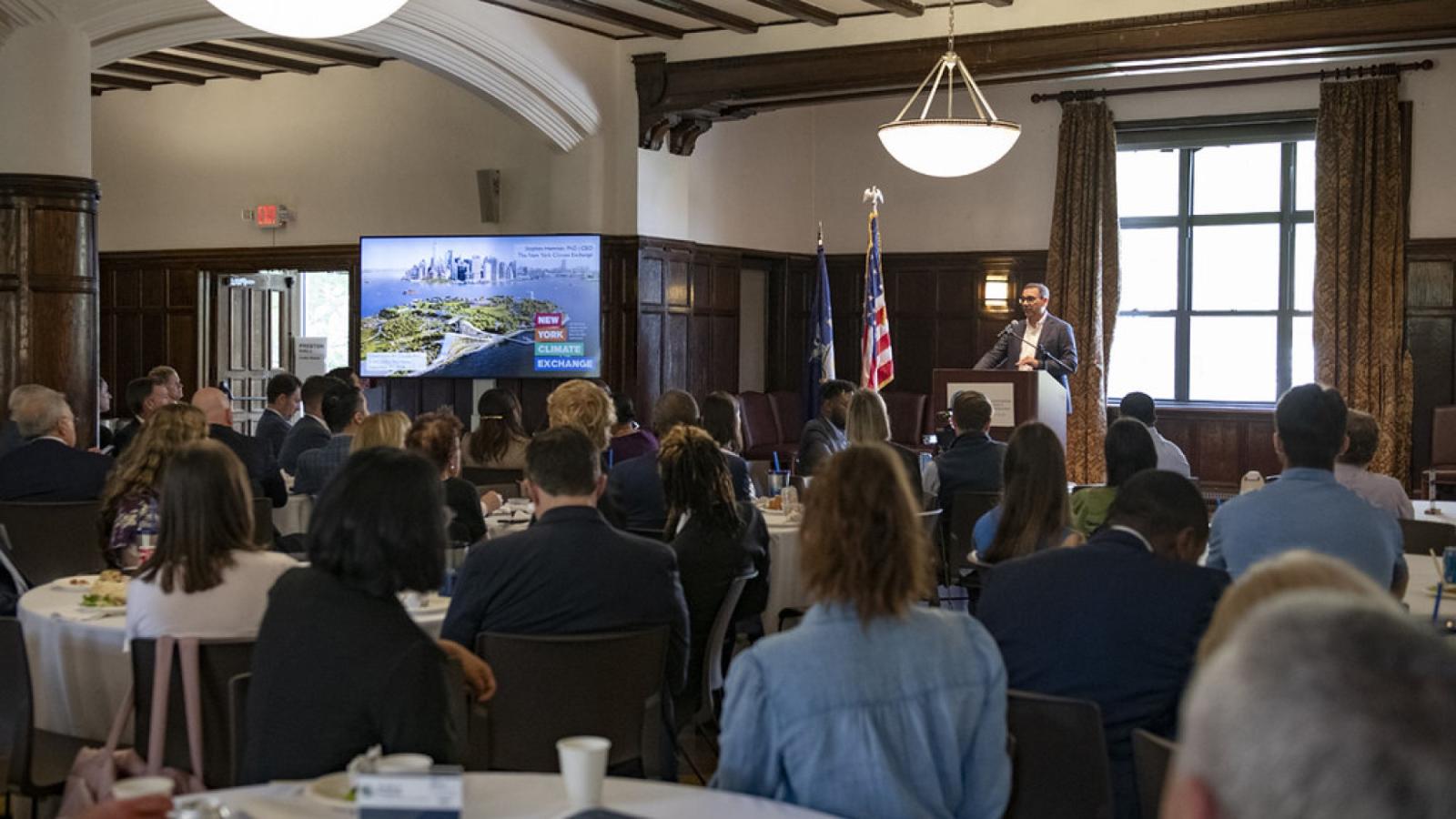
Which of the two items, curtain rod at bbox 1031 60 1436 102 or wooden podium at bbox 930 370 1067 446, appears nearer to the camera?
wooden podium at bbox 930 370 1067 446

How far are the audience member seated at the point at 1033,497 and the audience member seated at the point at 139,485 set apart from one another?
2.78 meters

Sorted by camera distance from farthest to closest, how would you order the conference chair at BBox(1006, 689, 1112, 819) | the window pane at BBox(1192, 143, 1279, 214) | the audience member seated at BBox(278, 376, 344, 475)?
the window pane at BBox(1192, 143, 1279, 214)
the audience member seated at BBox(278, 376, 344, 475)
the conference chair at BBox(1006, 689, 1112, 819)

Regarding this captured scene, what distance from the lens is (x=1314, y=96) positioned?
13711mm

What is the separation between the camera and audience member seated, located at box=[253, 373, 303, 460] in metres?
9.27

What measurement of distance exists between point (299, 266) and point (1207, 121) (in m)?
8.70

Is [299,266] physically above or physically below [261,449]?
above

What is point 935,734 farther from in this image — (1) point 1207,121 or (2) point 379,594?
(1) point 1207,121

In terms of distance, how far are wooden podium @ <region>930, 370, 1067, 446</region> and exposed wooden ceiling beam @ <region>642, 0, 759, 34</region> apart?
3323 millimetres

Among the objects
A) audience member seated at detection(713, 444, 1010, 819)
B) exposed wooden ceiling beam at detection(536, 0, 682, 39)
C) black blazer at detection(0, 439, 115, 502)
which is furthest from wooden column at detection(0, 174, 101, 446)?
audience member seated at detection(713, 444, 1010, 819)

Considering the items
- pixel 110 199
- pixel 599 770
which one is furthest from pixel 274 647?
pixel 110 199

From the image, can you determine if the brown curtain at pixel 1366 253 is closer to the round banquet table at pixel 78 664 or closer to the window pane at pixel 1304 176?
the window pane at pixel 1304 176

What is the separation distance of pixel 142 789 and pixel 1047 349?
9.86 m

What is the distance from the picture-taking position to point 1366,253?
13.3 m

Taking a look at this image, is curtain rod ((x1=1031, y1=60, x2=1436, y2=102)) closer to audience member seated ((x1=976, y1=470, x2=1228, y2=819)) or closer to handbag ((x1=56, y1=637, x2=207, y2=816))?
audience member seated ((x1=976, y1=470, x2=1228, y2=819))
